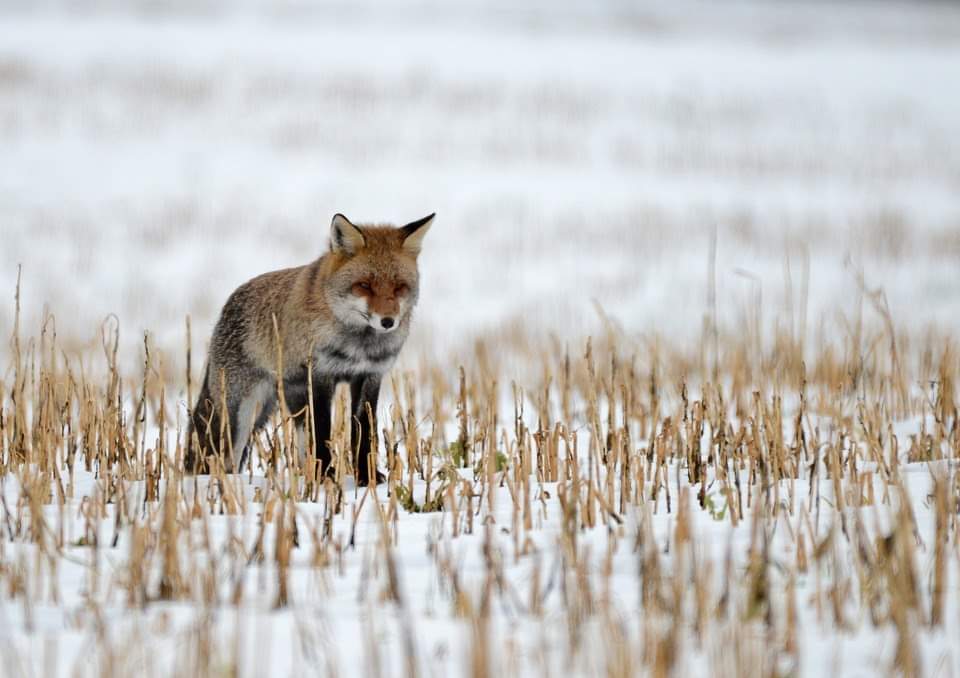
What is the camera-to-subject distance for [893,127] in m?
26.2

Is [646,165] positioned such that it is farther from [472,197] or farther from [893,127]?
[893,127]

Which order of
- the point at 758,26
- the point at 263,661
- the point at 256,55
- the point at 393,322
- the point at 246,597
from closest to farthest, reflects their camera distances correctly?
the point at 263,661, the point at 246,597, the point at 393,322, the point at 256,55, the point at 758,26

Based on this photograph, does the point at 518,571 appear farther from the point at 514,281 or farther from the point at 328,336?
the point at 514,281

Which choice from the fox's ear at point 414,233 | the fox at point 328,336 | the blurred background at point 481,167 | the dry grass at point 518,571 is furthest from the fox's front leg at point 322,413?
the blurred background at point 481,167

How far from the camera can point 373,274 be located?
5727 millimetres

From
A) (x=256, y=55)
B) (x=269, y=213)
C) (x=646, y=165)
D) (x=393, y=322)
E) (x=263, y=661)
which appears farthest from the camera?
(x=256, y=55)

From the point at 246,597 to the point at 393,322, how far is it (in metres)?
2.42

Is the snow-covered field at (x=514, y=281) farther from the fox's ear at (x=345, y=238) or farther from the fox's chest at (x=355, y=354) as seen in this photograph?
the fox's ear at (x=345, y=238)

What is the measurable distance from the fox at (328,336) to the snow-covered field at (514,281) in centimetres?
52

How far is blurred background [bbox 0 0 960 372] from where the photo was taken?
49.1 feet

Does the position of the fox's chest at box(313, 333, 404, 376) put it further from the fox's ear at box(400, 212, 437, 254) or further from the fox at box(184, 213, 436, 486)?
the fox's ear at box(400, 212, 437, 254)

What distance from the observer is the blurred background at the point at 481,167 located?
14977 mm

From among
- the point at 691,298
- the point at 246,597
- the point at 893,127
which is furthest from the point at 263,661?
the point at 893,127

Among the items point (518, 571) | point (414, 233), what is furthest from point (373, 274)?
point (518, 571)
